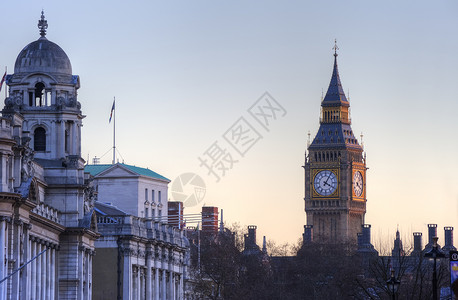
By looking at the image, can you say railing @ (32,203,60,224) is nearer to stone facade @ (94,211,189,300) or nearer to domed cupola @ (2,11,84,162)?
domed cupola @ (2,11,84,162)

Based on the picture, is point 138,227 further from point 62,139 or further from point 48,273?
point 48,273

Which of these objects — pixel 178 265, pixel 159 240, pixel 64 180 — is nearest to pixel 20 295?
pixel 64 180

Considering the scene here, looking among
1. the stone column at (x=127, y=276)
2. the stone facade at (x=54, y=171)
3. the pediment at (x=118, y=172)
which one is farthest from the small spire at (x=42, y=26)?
the pediment at (x=118, y=172)

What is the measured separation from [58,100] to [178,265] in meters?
51.0

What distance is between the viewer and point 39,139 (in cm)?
12056

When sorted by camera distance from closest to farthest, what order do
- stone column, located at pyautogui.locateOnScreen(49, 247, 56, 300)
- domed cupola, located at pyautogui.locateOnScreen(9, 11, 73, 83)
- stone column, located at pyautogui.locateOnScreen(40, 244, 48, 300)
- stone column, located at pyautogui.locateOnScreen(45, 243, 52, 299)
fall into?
stone column, located at pyautogui.locateOnScreen(40, 244, 48, 300), stone column, located at pyautogui.locateOnScreen(45, 243, 52, 299), stone column, located at pyautogui.locateOnScreen(49, 247, 56, 300), domed cupola, located at pyautogui.locateOnScreen(9, 11, 73, 83)

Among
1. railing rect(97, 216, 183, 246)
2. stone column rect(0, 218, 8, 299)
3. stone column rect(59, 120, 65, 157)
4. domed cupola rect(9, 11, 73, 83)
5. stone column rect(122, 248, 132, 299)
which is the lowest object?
stone column rect(0, 218, 8, 299)

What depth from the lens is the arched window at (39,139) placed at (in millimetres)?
120000

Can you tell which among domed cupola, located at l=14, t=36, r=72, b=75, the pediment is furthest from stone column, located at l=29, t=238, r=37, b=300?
the pediment

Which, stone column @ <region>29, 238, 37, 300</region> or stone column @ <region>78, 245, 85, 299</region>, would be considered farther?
stone column @ <region>78, 245, 85, 299</region>

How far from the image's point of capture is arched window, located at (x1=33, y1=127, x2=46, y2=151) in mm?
120000

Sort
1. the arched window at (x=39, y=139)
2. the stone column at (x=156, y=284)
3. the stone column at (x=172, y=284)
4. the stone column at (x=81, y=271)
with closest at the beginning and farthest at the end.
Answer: the stone column at (x=81, y=271) < the arched window at (x=39, y=139) < the stone column at (x=156, y=284) < the stone column at (x=172, y=284)

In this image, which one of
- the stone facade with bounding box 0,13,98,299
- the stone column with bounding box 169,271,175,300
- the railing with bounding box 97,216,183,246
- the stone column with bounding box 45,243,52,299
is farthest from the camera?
the stone column with bounding box 169,271,175,300

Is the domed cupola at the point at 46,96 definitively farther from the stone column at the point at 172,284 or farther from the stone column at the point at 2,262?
the stone column at the point at 172,284
